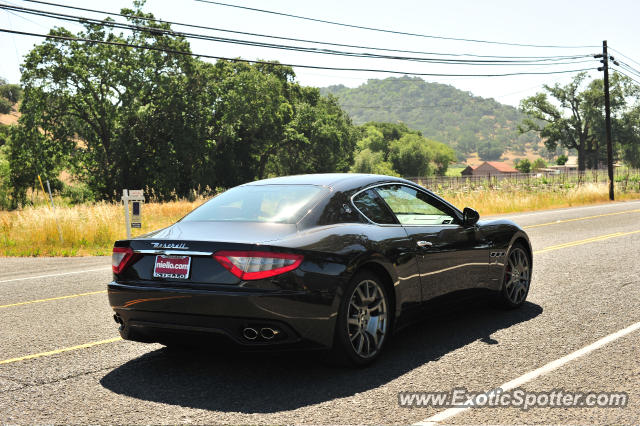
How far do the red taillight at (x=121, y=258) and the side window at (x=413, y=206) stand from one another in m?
2.14

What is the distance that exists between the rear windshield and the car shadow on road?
3.38 ft

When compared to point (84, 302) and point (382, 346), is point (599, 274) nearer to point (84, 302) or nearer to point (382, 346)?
point (382, 346)

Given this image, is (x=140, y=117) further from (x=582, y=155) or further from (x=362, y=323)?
(x=582, y=155)

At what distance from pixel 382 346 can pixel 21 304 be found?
5.14 m

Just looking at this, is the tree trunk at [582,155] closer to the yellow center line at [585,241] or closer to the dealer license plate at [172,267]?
the yellow center line at [585,241]

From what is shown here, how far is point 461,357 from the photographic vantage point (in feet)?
16.7

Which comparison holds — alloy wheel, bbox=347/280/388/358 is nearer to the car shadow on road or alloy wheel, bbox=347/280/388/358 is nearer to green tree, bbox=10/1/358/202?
the car shadow on road

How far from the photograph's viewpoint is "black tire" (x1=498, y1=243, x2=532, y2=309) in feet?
22.2

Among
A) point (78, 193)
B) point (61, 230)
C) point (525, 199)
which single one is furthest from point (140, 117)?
point (61, 230)

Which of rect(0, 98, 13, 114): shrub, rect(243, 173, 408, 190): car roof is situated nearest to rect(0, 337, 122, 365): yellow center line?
rect(243, 173, 408, 190): car roof

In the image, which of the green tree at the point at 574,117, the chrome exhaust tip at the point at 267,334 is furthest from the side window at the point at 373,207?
the green tree at the point at 574,117

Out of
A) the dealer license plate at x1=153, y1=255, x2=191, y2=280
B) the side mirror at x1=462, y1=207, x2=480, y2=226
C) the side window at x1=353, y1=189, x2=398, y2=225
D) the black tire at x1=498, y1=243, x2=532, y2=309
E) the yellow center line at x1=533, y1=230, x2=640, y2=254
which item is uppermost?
the side window at x1=353, y1=189, x2=398, y2=225

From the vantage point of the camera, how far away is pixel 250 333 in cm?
428

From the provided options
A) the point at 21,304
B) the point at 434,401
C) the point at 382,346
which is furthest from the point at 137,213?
the point at 434,401
